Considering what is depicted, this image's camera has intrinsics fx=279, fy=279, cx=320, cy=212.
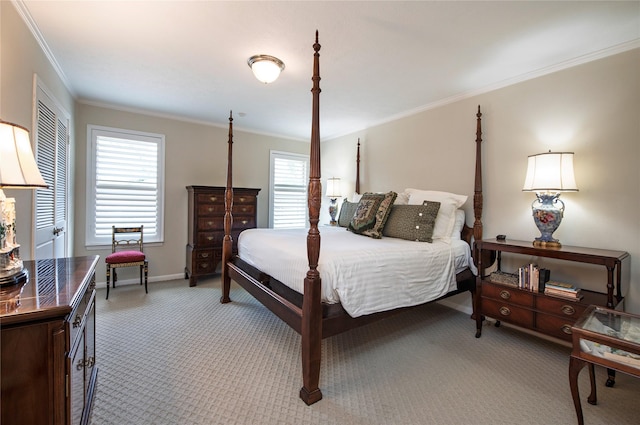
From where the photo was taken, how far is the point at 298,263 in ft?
6.72

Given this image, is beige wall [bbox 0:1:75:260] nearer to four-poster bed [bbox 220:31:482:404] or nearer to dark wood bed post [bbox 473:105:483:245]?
four-poster bed [bbox 220:31:482:404]

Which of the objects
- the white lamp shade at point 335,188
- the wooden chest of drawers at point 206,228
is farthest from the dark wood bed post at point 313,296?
the white lamp shade at point 335,188

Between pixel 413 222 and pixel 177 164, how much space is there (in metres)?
3.55

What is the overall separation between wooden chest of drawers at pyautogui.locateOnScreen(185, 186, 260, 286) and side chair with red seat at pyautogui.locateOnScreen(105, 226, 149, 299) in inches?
24.1

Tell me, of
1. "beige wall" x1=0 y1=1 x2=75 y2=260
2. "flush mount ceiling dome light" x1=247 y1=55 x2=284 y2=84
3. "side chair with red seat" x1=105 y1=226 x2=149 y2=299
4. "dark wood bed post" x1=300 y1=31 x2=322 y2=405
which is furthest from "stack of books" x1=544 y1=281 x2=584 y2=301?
"side chair with red seat" x1=105 y1=226 x2=149 y2=299

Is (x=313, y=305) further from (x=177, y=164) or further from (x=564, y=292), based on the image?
(x=177, y=164)

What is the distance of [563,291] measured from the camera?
6.95ft

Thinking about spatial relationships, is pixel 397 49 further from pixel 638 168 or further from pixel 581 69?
pixel 638 168

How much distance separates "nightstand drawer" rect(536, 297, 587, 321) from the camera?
2023 millimetres

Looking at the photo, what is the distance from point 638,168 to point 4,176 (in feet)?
12.5

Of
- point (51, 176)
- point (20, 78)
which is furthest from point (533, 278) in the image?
point (51, 176)

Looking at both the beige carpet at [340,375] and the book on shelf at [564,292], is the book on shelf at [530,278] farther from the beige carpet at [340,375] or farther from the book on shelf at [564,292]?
the beige carpet at [340,375]

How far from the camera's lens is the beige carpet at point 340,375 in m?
1.64

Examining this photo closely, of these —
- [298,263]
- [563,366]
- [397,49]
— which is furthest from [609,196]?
[298,263]
